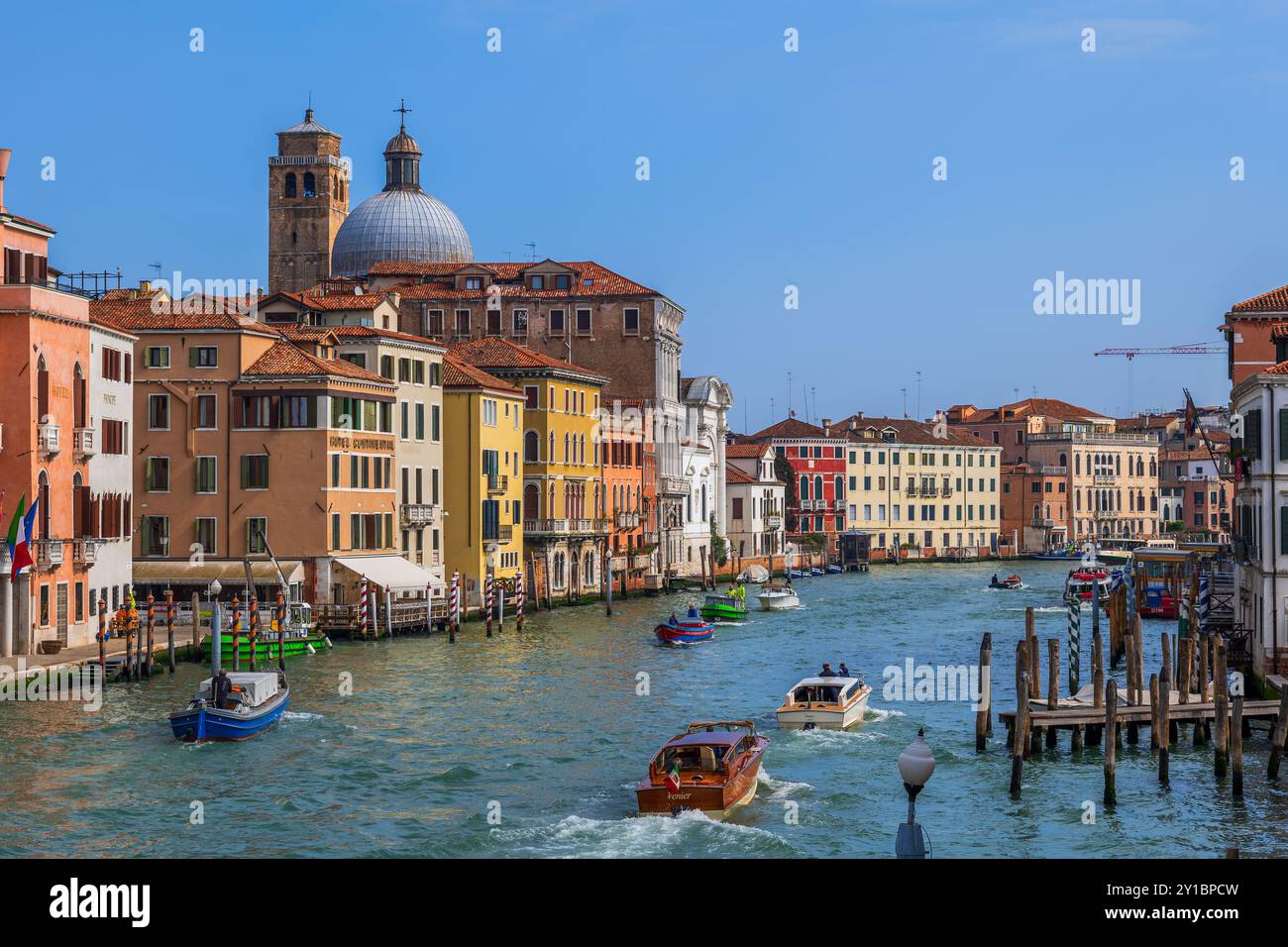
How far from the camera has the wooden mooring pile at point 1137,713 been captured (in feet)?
74.6

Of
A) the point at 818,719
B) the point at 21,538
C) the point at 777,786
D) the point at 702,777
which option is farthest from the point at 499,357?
the point at 702,777

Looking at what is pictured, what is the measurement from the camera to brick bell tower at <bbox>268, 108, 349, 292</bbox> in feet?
279

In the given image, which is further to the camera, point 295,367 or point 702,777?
point 295,367

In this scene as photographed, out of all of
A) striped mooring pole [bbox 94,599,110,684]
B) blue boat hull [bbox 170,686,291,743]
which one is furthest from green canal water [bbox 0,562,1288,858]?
striped mooring pole [bbox 94,599,110,684]

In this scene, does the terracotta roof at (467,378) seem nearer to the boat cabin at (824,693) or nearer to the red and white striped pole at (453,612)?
the red and white striped pole at (453,612)

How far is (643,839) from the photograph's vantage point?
1962 centimetres

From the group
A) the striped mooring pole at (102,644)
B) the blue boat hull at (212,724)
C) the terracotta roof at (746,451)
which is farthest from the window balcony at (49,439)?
the terracotta roof at (746,451)

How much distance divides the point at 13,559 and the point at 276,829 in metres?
14.7

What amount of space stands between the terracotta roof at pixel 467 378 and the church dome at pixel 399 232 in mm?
22037

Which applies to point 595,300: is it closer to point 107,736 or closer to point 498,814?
point 107,736

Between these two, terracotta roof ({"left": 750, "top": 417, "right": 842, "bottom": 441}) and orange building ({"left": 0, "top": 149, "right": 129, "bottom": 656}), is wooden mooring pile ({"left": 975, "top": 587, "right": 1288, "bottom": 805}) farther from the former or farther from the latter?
terracotta roof ({"left": 750, "top": 417, "right": 842, "bottom": 441})

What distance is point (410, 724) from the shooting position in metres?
29.0

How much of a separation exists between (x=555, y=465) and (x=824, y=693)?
3092 cm

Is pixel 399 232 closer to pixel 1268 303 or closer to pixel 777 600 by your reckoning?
pixel 777 600
